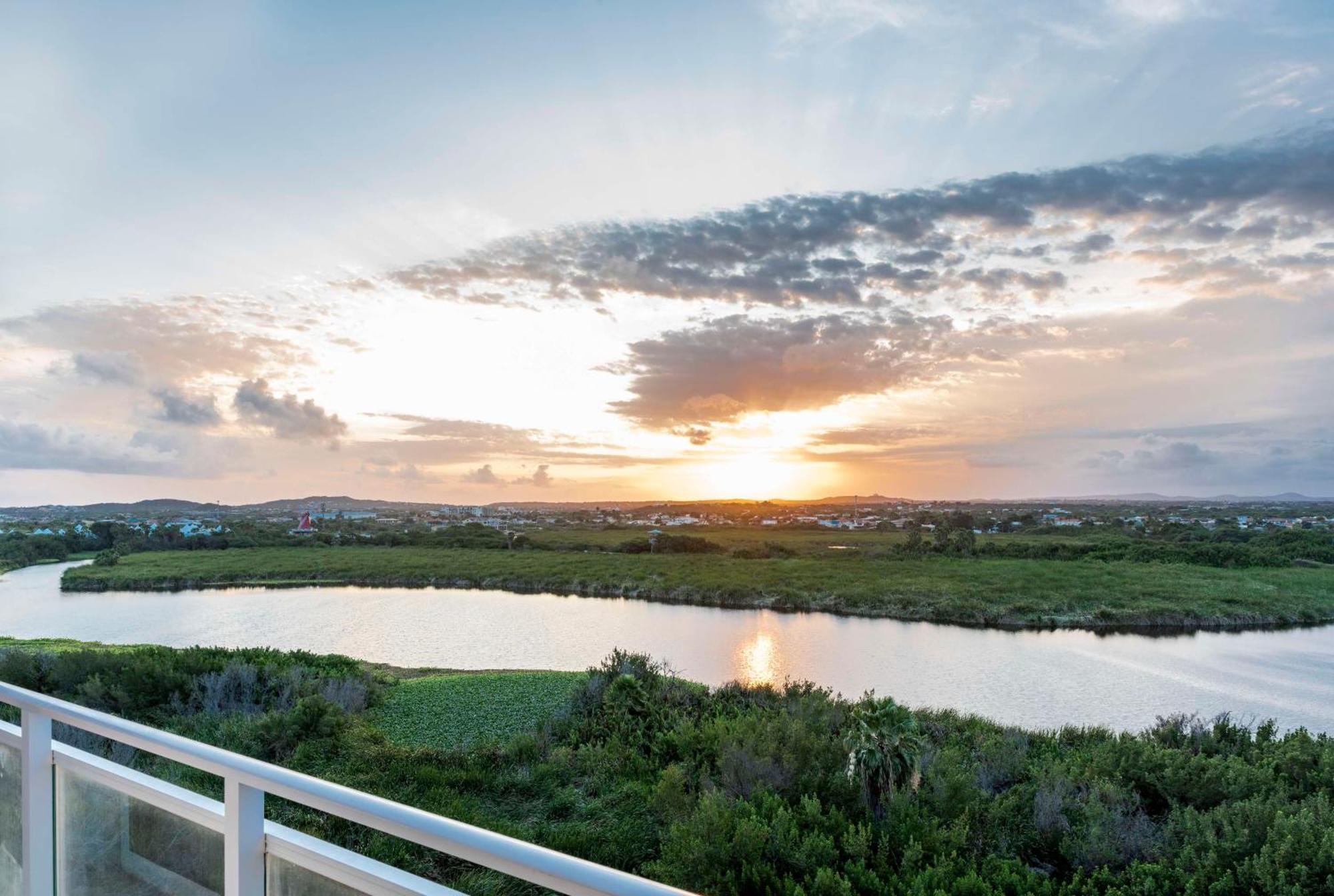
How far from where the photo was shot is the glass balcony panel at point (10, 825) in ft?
6.95

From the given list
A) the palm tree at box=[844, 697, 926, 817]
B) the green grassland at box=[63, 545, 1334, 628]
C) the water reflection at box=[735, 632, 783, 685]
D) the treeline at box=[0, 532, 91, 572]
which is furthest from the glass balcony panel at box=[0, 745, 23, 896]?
the treeline at box=[0, 532, 91, 572]

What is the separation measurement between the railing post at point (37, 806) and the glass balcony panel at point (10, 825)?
5 centimetres

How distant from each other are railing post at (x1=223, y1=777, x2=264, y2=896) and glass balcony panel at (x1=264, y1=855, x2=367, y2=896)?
2 centimetres

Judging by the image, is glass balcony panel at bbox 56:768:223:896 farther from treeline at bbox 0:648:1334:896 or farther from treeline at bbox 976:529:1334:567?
treeline at bbox 976:529:1334:567

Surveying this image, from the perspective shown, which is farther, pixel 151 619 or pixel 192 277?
pixel 151 619

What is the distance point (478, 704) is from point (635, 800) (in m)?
4.41

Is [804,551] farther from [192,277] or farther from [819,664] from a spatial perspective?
[192,277]

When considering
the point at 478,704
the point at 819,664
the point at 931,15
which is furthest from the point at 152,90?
the point at 819,664

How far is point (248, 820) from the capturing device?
1371 mm

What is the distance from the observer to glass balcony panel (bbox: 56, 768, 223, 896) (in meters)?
1.54

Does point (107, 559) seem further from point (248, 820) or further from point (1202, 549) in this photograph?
point (1202, 549)

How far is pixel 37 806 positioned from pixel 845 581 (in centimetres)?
3048

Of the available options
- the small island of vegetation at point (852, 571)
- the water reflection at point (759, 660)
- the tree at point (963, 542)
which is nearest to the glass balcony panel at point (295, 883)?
the water reflection at point (759, 660)

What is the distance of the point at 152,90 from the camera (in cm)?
711
